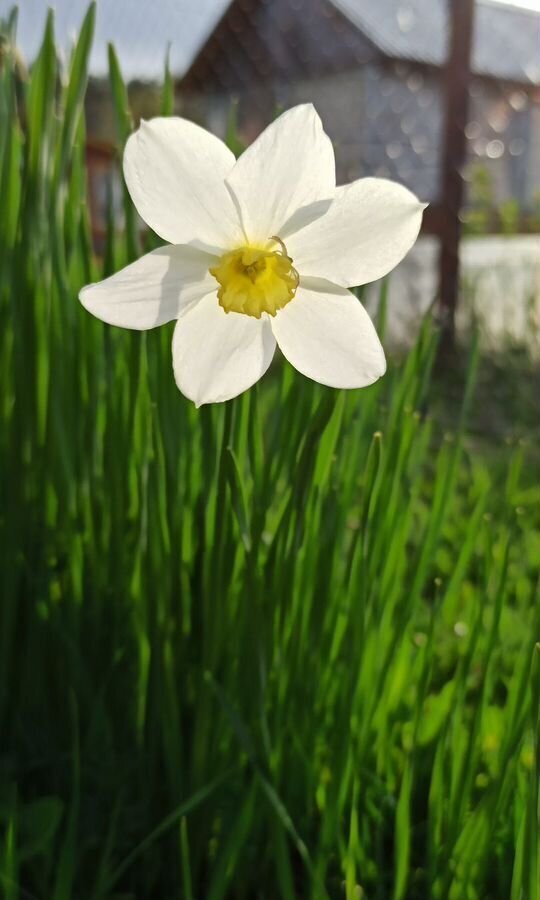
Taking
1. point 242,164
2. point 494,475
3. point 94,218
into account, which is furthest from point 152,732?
point 94,218

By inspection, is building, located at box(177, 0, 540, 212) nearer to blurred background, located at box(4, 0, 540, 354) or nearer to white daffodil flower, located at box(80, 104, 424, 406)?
blurred background, located at box(4, 0, 540, 354)

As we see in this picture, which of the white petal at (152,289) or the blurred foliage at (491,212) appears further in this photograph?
the blurred foliage at (491,212)

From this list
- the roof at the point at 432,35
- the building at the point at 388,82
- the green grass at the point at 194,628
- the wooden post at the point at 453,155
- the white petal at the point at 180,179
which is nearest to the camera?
the white petal at the point at 180,179

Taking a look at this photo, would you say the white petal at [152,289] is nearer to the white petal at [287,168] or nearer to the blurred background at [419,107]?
the white petal at [287,168]

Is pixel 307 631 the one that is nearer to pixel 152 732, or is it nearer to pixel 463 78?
pixel 152 732

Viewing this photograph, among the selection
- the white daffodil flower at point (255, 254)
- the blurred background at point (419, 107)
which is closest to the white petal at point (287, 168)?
the white daffodil flower at point (255, 254)
